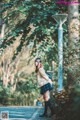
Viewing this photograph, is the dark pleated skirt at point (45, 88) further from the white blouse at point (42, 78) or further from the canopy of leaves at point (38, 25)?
the canopy of leaves at point (38, 25)

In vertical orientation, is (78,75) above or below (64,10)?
below

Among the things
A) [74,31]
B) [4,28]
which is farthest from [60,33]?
[4,28]

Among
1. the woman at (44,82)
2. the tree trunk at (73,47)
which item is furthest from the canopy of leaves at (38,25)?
the woman at (44,82)

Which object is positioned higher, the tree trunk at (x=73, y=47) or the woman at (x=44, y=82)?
the tree trunk at (x=73, y=47)

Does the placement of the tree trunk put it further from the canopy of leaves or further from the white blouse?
the canopy of leaves

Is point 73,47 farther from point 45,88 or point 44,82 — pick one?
point 45,88

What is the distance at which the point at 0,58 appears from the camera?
154 feet

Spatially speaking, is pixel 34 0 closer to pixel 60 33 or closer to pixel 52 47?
pixel 52 47

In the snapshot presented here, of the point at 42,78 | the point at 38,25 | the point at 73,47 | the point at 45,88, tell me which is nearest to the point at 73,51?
the point at 73,47

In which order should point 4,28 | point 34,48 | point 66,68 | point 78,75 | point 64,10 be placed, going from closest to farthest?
point 78,75 → point 66,68 → point 64,10 → point 34,48 → point 4,28

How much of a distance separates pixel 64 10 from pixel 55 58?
2.16 metres

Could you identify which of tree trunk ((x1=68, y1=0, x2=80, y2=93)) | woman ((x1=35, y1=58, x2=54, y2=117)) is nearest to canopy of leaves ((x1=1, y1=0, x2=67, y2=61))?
tree trunk ((x1=68, y1=0, x2=80, y2=93))

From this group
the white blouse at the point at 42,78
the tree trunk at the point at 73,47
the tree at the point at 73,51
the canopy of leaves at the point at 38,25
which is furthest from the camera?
the canopy of leaves at the point at 38,25

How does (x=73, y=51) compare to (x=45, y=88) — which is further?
(x=73, y=51)
